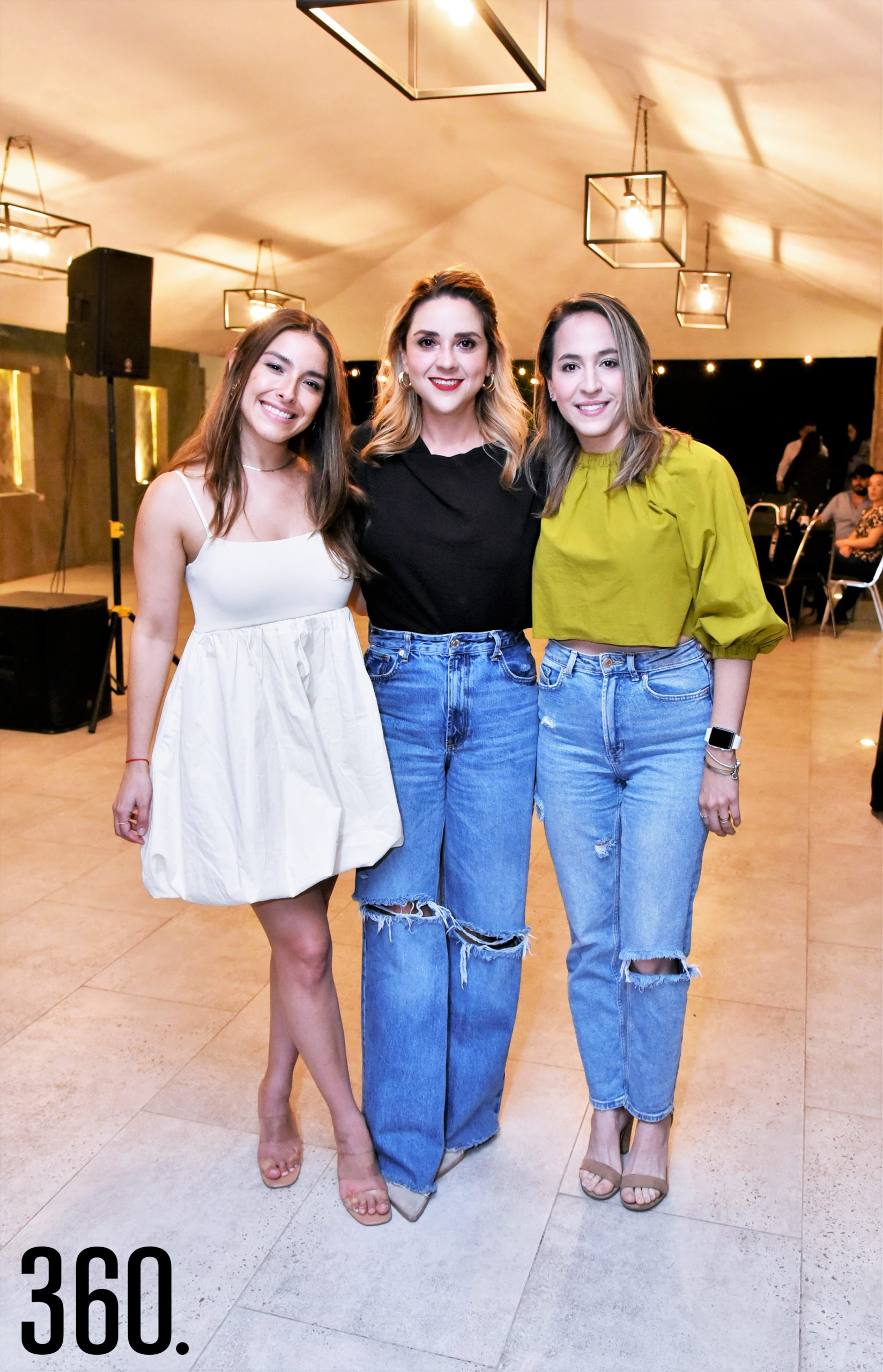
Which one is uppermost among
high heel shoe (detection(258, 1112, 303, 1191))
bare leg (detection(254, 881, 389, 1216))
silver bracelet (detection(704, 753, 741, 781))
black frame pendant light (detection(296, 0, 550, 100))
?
black frame pendant light (detection(296, 0, 550, 100))

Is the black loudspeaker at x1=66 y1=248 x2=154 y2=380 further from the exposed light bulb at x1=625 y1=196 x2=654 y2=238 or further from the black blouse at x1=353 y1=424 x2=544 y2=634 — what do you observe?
the black blouse at x1=353 y1=424 x2=544 y2=634

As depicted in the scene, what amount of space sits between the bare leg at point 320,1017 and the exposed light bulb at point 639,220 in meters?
5.23

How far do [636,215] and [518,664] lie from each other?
5.07m

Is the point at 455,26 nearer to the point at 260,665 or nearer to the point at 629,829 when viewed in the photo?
the point at 260,665

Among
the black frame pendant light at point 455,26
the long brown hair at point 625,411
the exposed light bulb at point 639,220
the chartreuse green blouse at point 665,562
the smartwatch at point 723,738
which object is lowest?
the smartwatch at point 723,738

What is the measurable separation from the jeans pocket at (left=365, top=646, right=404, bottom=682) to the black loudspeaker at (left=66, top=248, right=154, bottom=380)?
3.71m

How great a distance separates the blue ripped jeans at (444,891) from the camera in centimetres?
183

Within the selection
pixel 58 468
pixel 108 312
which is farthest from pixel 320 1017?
pixel 58 468

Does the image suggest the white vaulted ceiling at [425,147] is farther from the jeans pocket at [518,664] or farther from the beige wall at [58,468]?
the jeans pocket at [518,664]

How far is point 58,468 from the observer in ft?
32.5

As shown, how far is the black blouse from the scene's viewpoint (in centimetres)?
180

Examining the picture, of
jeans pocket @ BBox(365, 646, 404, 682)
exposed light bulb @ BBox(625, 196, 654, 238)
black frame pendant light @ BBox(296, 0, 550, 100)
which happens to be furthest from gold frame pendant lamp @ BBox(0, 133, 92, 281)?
jeans pocket @ BBox(365, 646, 404, 682)

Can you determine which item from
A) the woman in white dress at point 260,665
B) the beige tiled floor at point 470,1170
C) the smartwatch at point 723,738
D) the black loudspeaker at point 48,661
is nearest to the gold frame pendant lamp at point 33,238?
the black loudspeaker at point 48,661

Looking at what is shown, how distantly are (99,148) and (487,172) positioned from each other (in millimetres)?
4425
